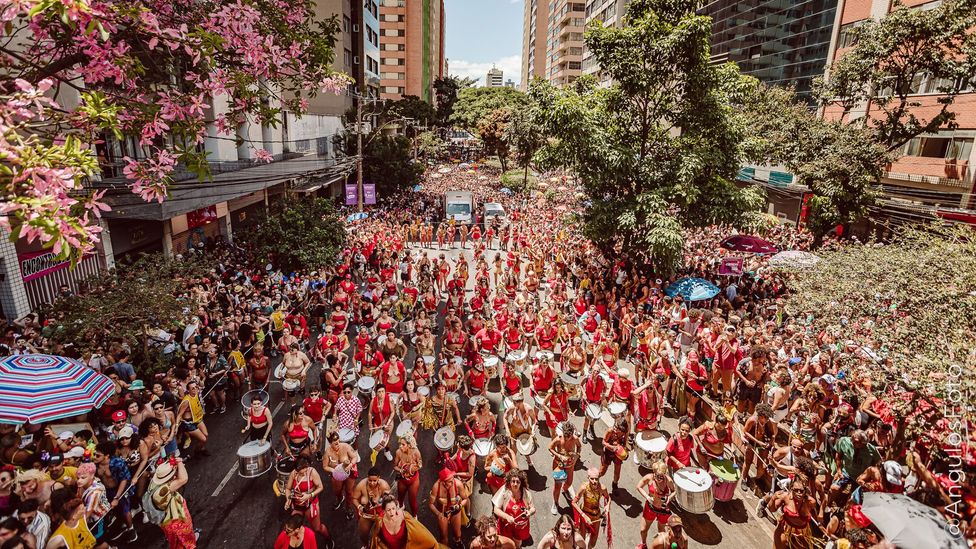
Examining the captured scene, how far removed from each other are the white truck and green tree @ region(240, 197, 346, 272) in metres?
13.7

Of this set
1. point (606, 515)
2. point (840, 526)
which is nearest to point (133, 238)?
point (606, 515)

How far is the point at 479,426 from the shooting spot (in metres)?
8.18

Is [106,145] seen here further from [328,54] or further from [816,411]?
[816,411]

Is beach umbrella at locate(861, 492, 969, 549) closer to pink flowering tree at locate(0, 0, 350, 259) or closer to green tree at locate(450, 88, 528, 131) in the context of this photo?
pink flowering tree at locate(0, 0, 350, 259)

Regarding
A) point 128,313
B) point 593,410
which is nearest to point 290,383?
point 128,313

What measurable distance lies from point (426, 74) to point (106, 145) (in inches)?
3171

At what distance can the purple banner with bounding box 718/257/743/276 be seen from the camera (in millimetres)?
17391

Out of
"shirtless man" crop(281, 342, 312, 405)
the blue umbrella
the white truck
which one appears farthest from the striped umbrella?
the white truck

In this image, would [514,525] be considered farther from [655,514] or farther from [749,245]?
[749,245]

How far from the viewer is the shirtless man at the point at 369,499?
6488 millimetres

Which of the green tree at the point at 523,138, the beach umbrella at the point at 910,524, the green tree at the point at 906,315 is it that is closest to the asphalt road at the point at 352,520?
the beach umbrella at the point at 910,524

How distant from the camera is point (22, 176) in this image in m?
3.48

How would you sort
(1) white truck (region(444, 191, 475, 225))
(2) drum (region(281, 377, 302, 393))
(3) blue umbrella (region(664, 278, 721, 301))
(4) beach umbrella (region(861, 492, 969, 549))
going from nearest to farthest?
1. (4) beach umbrella (region(861, 492, 969, 549))
2. (2) drum (region(281, 377, 302, 393))
3. (3) blue umbrella (region(664, 278, 721, 301))
4. (1) white truck (region(444, 191, 475, 225))

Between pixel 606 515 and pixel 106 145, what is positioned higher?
pixel 106 145
